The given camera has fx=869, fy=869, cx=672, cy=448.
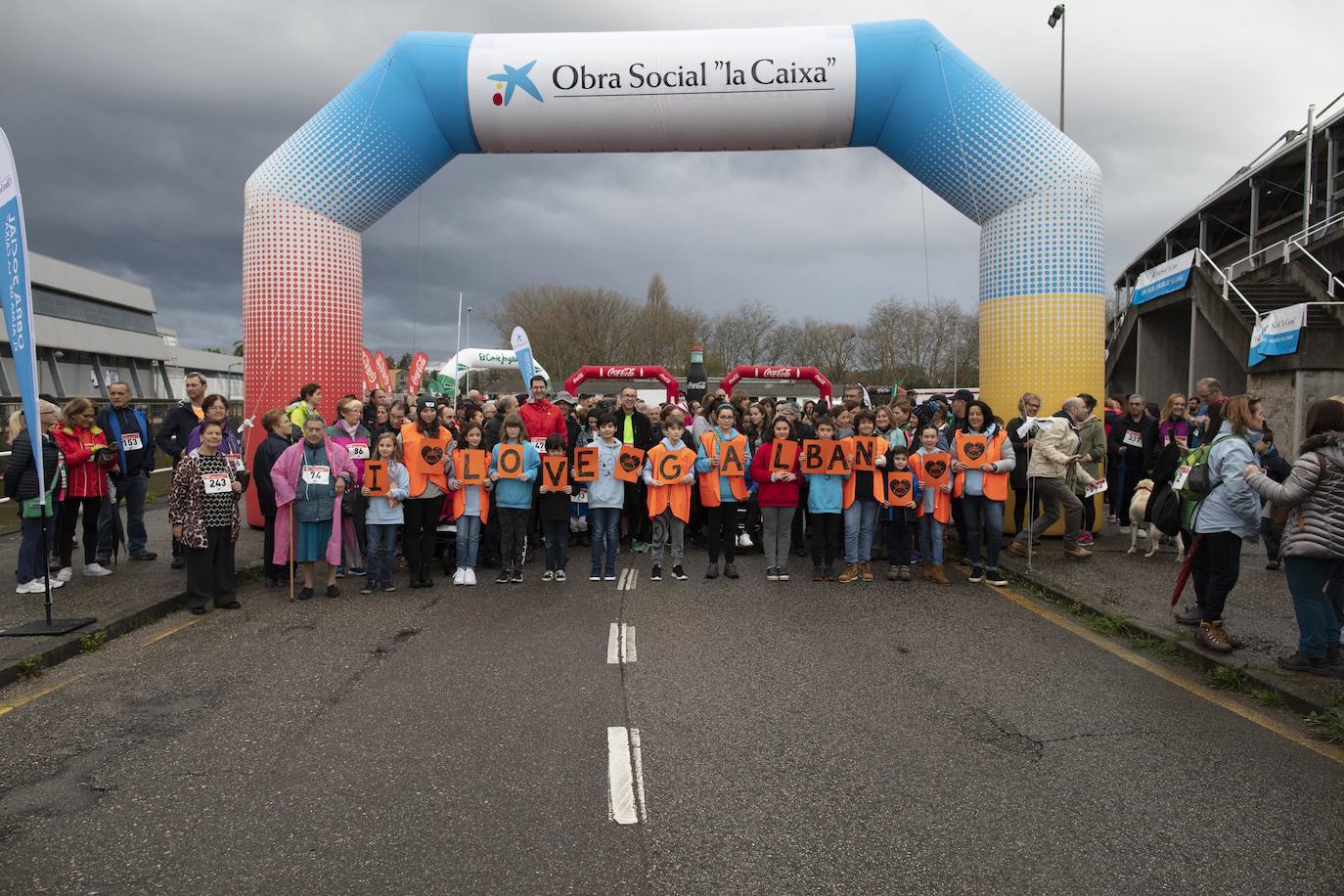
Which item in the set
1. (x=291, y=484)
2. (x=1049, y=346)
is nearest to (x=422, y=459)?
(x=291, y=484)

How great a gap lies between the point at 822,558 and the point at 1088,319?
5055mm

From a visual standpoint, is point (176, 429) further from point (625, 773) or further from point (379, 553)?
point (625, 773)

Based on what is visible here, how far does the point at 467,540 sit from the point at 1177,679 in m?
6.64

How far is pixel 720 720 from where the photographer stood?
4.96 meters

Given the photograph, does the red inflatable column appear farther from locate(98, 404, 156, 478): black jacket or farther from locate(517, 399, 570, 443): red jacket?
locate(517, 399, 570, 443): red jacket

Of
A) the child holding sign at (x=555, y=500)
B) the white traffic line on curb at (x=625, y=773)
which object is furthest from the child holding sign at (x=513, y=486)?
the white traffic line on curb at (x=625, y=773)

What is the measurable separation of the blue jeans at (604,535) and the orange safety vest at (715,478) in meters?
1.00

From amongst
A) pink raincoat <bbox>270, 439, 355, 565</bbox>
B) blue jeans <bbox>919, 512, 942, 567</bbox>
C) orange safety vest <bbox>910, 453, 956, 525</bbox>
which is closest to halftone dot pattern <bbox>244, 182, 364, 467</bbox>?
pink raincoat <bbox>270, 439, 355, 565</bbox>

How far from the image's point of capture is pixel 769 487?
9375 mm

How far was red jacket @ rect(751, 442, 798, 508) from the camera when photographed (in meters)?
9.30

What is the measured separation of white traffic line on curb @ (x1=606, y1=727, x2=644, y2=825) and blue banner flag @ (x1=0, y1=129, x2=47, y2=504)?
5.37m

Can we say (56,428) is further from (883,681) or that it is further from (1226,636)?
(1226,636)

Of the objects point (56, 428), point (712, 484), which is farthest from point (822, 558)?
point (56, 428)

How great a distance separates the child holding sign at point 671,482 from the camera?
30.7 ft
